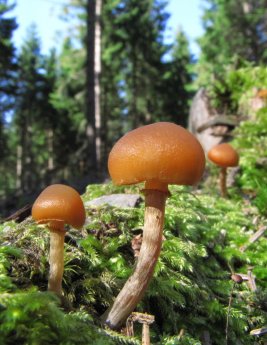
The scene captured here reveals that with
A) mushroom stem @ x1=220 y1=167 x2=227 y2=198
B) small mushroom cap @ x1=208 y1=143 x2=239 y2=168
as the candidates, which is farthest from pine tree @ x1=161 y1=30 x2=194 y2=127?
small mushroom cap @ x1=208 y1=143 x2=239 y2=168

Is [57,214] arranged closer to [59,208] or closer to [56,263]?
[59,208]

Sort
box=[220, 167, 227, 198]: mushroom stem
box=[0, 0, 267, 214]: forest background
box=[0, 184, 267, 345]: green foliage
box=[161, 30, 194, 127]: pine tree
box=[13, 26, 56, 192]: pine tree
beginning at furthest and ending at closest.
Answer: box=[13, 26, 56, 192]: pine tree → box=[161, 30, 194, 127]: pine tree → box=[0, 0, 267, 214]: forest background → box=[220, 167, 227, 198]: mushroom stem → box=[0, 184, 267, 345]: green foliage

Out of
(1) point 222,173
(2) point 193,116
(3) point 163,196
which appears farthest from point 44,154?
(3) point 163,196

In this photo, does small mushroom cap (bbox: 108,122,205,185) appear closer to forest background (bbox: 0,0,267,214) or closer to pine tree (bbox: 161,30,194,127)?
forest background (bbox: 0,0,267,214)

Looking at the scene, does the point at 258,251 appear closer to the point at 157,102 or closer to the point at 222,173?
the point at 222,173

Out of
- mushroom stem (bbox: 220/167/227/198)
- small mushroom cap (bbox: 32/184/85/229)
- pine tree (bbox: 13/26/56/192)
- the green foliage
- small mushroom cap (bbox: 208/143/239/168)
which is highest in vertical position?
pine tree (bbox: 13/26/56/192)

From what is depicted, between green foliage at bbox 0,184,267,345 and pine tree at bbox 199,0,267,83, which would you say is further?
pine tree at bbox 199,0,267,83

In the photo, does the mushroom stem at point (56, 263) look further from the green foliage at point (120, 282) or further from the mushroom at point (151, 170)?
the mushroom at point (151, 170)

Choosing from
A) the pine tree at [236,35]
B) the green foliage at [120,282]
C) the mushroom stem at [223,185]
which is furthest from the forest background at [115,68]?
the green foliage at [120,282]

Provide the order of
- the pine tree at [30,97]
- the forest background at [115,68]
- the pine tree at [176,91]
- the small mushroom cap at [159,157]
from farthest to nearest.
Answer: the pine tree at [30,97] → the pine tree at [176,91] → the forest background at [115,68] → the small mushroom cap at [159,157]
